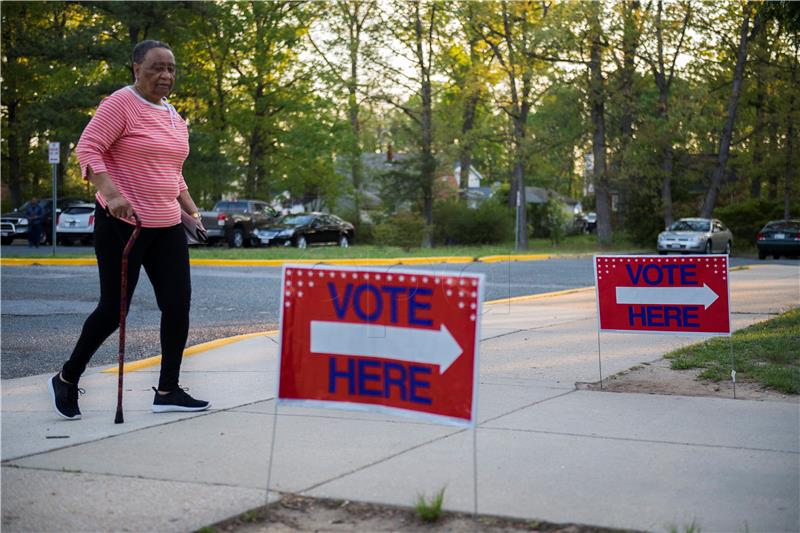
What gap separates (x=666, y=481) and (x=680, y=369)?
366cm

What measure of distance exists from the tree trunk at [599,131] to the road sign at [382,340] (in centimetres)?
3566

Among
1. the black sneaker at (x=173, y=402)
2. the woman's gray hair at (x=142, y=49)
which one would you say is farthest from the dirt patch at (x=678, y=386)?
the woman's gray hair at (x=142, y=49)

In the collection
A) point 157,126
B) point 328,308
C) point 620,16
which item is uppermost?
point 620,16

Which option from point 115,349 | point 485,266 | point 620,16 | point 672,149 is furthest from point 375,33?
point 115,349

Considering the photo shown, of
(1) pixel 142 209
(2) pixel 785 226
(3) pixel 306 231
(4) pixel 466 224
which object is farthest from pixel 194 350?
(4) pixel 466 224

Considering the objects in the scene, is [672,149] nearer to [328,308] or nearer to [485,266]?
[485,266]

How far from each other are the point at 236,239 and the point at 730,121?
19.8m

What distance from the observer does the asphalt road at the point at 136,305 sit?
923 centimetres

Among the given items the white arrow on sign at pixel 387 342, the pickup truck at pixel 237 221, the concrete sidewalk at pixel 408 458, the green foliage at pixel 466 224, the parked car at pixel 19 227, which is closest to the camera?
the concrete sidewalk at pixel 408 458

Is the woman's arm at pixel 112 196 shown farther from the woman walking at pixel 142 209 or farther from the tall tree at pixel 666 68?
the tall tree at pixel 666 68

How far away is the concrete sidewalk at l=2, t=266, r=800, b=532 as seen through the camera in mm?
4234

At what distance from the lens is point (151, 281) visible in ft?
20.0

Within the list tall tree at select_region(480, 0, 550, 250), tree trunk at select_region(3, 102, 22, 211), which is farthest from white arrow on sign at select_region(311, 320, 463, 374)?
tree trunk at select_region(3, 102, 22, 211)

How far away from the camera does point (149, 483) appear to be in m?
4.60
